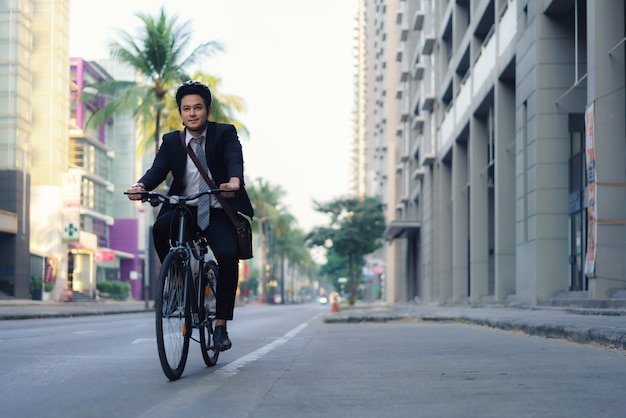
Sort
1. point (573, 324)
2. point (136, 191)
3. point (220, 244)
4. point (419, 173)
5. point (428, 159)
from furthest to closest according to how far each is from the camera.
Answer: point (419, 173) → point (428, 159) → point (573, 324) → point (220, 244) → point (136, 191)

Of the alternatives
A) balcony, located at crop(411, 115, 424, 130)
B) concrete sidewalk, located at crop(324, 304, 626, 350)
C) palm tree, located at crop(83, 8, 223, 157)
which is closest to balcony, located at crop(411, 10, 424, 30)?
balcony, located at crop(411, 115, 424, 130)

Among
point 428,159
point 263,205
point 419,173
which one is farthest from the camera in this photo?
point 263,205

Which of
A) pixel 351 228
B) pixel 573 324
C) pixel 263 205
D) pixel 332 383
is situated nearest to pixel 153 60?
pixel 351 228

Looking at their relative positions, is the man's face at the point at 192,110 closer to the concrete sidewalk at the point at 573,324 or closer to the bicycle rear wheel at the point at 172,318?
the bicycle rear wheel at the point at 172,318

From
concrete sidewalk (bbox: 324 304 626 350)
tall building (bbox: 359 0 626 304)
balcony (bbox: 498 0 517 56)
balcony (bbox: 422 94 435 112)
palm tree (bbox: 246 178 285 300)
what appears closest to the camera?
concrete sidewalk (bbox: 324 304 626 350)

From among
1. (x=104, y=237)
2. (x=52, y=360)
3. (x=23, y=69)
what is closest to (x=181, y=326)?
(x=52, y=360)

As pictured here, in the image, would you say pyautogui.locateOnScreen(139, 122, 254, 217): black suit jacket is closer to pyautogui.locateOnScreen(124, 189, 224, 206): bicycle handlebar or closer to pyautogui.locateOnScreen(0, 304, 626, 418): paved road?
pyautogui.locateOnScreen(124, 189, 224, 206): bicycle handlebar

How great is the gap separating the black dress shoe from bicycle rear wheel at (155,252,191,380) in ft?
1.29

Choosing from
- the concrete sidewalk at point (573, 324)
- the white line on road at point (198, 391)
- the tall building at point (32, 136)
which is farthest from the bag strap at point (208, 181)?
the tall building at point (32, 136)

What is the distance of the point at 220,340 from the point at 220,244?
66cm

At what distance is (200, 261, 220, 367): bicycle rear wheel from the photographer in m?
6.04

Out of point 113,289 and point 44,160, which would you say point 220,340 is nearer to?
point 44,160

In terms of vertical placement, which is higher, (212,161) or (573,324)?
(212,161)

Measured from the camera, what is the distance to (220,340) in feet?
20.1
